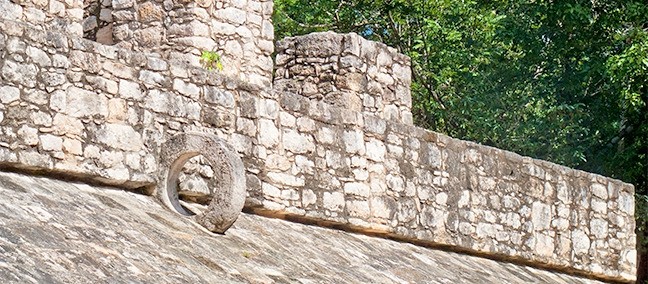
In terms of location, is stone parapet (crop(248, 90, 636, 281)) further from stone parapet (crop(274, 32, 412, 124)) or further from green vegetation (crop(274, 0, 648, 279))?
green vegetation (crop(274, 0, 648, 279))

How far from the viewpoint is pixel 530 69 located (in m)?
20.2

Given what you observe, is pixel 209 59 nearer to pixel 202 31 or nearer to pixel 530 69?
pixel 202 31

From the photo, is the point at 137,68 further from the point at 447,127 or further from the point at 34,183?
the point at 447,127

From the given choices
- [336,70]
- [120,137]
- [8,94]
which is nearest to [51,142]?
[8,94]

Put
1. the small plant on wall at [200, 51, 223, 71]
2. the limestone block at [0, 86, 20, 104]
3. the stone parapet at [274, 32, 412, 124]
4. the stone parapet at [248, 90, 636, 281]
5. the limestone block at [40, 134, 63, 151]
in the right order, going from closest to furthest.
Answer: the limestone block at [0, 86, 20, 104], the limestone block at [40, 134, 63, 151], the stone parapet at [248, 90, 636, 281], the small plant on wall at [200, 51, 223, 71], the stone parapet at [274, 32, 412, 124]

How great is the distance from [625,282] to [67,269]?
28.4 feet

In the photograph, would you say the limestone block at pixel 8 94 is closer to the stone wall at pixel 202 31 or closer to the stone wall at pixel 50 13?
the stone wall at pixel 50 13

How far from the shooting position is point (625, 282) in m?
14.5

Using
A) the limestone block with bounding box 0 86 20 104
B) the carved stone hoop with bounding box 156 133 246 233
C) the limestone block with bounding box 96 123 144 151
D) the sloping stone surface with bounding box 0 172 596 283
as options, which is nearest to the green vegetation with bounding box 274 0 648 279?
the sloping stone surface with bounding box 0 172 596 283

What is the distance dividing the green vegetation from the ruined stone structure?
3.93 meters

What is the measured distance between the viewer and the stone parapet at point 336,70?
37.7 ft

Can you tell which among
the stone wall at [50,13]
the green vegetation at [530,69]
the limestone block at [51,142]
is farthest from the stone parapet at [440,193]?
the green vegetation at [530,69]

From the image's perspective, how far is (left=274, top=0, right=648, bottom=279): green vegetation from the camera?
1814cm

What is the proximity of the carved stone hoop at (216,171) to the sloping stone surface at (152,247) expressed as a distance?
0.10 m
